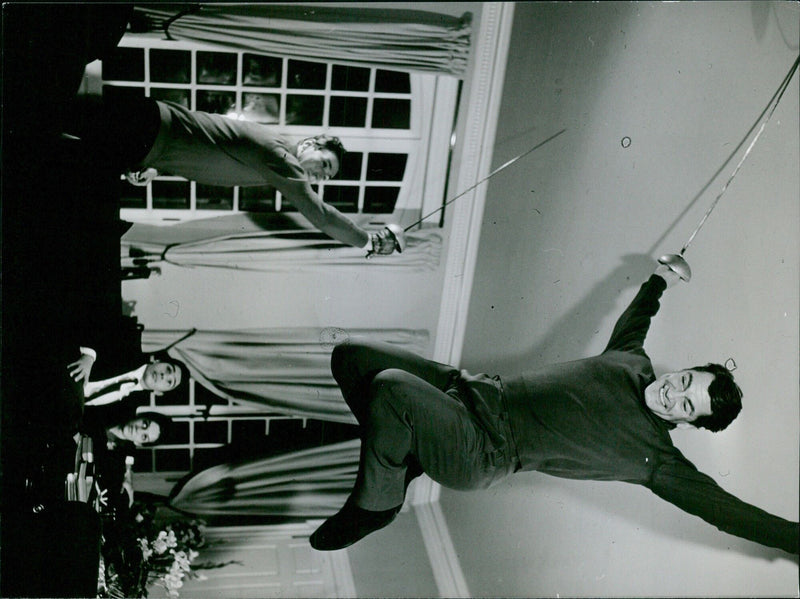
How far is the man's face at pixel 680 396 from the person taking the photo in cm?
226

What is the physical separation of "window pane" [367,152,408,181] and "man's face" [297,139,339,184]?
0.10 metres

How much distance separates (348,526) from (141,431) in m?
0.70

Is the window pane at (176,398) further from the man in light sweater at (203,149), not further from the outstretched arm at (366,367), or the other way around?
the man in light sweater at (203,149)

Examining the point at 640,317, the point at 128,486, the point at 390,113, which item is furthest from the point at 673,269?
the point at 128,486

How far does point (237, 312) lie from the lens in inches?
88.4

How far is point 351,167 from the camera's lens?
219 centimetres

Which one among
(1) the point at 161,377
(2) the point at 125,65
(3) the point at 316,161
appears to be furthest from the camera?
(1) the point at 161,377

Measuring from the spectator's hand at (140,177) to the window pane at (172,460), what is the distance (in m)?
0.81

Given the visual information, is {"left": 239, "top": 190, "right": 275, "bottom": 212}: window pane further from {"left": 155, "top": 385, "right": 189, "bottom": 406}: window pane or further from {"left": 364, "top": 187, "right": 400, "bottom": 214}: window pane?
{"left": 155, "top": 385, "right": 189, "bottom": 406}: window pane

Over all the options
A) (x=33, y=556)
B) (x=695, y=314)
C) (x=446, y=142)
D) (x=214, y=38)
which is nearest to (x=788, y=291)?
(x=695, y=314)

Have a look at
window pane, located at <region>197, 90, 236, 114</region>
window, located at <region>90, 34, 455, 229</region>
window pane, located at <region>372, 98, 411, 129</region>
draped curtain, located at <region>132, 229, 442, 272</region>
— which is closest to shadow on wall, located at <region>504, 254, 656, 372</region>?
draped curtain, located at <region>132, 229, 442, 272</region>

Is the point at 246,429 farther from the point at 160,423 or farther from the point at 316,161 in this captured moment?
the point at 316,161

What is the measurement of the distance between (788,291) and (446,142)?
1198 millimetres

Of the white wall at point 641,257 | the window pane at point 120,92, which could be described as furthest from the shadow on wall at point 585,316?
the window pane at point 120,92
